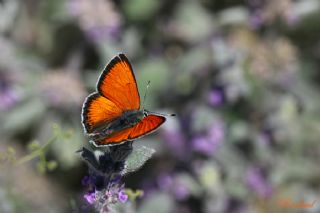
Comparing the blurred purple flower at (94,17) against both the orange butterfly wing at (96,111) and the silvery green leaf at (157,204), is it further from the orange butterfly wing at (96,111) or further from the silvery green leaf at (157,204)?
the orange butterfly wing at (96,111)

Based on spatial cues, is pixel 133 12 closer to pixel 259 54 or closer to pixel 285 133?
pixel 259 54

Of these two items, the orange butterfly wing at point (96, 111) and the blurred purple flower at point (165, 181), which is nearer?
the orange butterfly wing at point (96, 111)

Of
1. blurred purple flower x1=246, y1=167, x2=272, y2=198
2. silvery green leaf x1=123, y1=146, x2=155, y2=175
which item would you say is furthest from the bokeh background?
silvery green leaf x1=123, y1=146, x2=155, y2=175

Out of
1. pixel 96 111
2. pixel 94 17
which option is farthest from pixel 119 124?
pixel 94 17

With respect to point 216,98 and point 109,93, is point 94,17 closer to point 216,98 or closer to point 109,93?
point 216,98

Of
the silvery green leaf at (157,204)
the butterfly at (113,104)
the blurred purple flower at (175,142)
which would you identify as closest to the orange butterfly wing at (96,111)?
the butterfly at (113,104)

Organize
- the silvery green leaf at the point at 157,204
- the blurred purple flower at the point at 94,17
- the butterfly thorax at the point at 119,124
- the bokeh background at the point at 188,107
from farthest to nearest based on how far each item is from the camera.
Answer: the blurred purple flower at the point at 94,17 < the bokeh background at the point at 188,107 < the silvery green leaf at the point at 157,204 < the butterfly thorax at the point at 119,124

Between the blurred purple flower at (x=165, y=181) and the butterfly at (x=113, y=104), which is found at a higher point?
the butterfly at (x=113, y=104)
